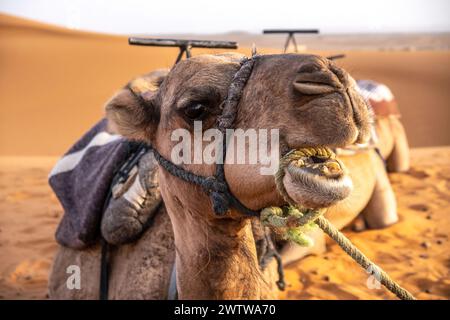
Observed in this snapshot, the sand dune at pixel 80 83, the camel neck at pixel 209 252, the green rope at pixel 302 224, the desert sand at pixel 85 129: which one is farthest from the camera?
the sand dune at pixel 80 83

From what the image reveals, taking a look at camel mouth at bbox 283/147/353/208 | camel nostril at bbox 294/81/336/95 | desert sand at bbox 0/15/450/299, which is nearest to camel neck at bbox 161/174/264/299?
camel mouth at bbox 283/147/353/208

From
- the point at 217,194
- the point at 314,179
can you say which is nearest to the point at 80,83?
the point at 217,194

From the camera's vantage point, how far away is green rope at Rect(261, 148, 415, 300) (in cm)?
151

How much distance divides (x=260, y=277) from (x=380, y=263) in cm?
300

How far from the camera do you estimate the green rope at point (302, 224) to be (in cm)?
151

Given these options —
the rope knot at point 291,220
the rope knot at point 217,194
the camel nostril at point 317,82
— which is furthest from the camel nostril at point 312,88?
the rope knot at point 217,194

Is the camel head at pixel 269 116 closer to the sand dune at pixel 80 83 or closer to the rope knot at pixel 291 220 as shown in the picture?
the rope knot at pixel 291 220

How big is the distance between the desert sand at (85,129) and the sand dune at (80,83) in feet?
0.14

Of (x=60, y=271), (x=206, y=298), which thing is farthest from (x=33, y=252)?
(x=206, y=298)

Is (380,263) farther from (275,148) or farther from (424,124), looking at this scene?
(424,124)

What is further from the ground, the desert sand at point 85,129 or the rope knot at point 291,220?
the rope knot at point 291,220

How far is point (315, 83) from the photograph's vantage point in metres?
1.47

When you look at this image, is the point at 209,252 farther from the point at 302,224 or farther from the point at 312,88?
the point at 312,88

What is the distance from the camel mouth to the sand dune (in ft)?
26.7
